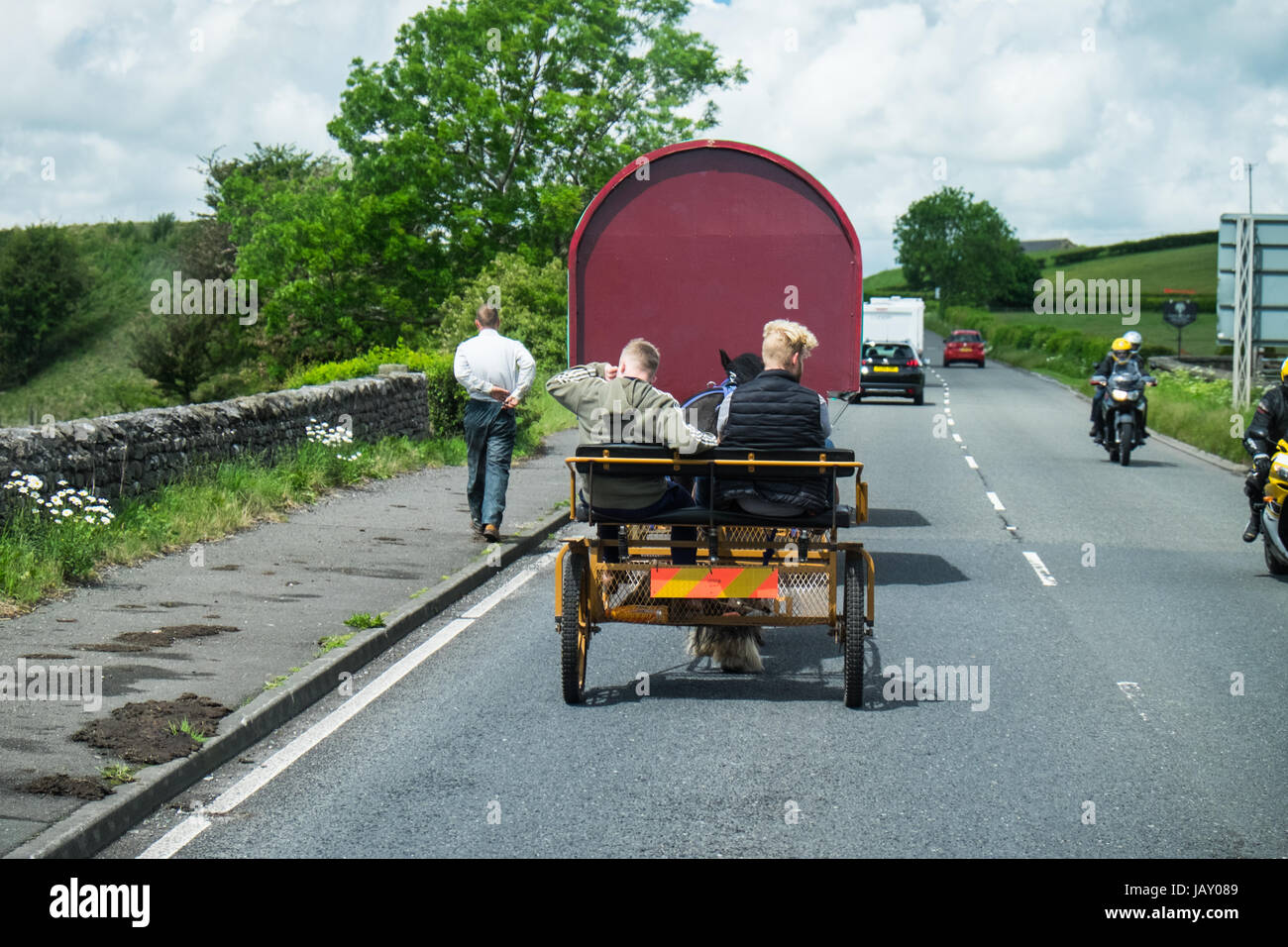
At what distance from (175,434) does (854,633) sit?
318 inches

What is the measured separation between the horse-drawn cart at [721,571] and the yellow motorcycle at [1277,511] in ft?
15.6

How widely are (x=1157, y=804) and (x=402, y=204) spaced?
43678mm

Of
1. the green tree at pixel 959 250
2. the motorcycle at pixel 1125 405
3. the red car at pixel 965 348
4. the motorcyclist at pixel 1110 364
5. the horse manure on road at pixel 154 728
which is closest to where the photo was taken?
the horse manure on road at pixel 154 728

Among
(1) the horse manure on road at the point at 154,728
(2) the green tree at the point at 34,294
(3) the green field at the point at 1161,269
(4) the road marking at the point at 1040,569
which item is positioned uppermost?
(3) the green field at the point at 1161,269

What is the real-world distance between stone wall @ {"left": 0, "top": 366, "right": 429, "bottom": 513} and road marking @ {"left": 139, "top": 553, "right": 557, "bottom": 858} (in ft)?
11.1

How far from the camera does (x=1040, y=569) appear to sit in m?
11.8

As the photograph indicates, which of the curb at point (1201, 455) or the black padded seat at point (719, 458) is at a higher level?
the black padded seat at point (719, 458)

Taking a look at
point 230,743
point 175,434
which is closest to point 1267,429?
point 230,743

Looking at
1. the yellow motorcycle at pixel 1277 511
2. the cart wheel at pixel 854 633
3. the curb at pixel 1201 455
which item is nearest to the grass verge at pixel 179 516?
the cart wheel at pixel 854 633

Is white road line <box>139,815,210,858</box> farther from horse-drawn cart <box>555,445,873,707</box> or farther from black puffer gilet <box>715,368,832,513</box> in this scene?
black puffer gilet <box>715,368,832,513</box>

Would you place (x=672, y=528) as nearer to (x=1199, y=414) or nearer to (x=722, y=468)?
(x=722, y=468)

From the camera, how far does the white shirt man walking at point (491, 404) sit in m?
12.0

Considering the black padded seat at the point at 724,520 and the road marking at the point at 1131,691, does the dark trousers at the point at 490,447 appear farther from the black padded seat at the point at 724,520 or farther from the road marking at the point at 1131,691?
the road marking at the point at 1131,691

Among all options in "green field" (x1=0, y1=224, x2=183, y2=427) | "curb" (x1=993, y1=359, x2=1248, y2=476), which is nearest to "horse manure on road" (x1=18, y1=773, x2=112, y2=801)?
"curb" (x1=993, y1=359, x2=1248, y2=476)
